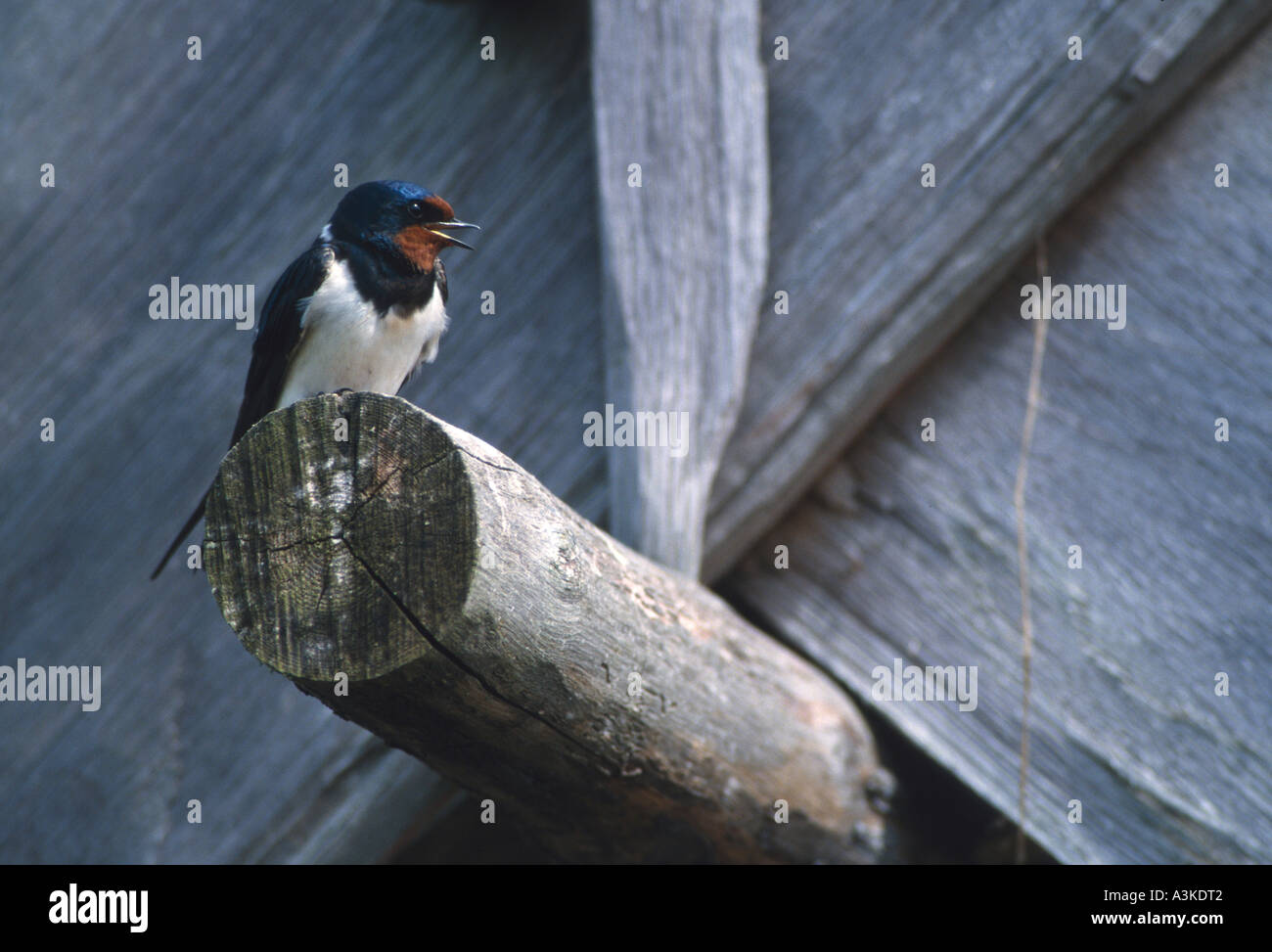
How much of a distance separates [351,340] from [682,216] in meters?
0.99

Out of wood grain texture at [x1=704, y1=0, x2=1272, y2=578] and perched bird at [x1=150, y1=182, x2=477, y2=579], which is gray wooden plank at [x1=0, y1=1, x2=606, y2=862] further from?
wood grain texture at [x1=704, y1=0, x2=1272, y2=578]

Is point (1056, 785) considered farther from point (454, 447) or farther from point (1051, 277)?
point (454, 447)

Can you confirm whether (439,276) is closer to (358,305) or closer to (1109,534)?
(358,305)

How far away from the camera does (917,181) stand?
2.67 meters

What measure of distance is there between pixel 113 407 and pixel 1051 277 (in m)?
2.38

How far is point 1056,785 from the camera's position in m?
2.51

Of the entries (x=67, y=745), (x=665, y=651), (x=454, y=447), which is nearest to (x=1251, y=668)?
(x=665, y=651)

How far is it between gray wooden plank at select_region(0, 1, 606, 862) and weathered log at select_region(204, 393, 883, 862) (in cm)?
82

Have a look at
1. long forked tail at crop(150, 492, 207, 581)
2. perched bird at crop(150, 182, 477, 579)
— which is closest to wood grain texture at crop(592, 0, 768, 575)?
perched bird at crop(150, 182, 477, 579)

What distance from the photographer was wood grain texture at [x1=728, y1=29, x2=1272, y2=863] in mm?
2463

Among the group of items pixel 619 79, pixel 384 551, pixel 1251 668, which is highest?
pixel 619 79

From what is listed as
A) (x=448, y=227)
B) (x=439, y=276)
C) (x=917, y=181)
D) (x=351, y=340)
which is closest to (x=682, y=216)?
(x=917, y=181)

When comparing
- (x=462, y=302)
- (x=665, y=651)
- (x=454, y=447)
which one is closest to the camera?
(x=454, y=447)

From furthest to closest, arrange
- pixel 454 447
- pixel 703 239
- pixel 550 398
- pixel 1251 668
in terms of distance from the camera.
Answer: pixel 550 398 < pixel 703 239 < pixel 1251 668 < pixel 454 447
